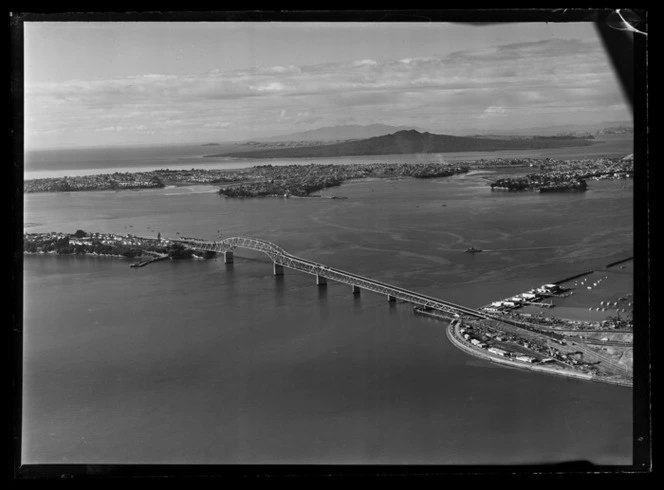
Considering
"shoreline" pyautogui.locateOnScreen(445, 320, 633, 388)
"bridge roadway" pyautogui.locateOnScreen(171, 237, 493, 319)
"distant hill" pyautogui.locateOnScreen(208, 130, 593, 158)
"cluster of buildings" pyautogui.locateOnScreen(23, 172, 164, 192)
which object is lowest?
"shoreline" pyautogui.locateOnScreen(445, 320, 633, 388)

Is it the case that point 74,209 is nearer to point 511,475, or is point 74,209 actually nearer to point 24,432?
point 24,432

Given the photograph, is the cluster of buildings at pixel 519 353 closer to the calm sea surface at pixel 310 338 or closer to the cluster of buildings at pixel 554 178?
the calm sea surface at pixel 310 338

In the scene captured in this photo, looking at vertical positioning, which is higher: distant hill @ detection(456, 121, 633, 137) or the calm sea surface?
distant hill @ detection(456, 121, 633, 137)

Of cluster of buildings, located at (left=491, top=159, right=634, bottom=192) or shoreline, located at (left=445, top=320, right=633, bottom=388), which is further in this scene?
cluster of buildings, located at (left=491, top=159, right=634, bottom=192)

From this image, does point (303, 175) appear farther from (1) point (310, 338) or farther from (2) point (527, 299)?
(2) point (527, 299)

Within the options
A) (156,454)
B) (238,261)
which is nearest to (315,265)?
(238,261)

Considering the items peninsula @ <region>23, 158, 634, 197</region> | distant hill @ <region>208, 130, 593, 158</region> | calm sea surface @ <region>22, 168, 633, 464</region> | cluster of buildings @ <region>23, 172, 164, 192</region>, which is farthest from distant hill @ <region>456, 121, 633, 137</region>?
cluster of buildings @ <region>23, 172, 164, 192</region>

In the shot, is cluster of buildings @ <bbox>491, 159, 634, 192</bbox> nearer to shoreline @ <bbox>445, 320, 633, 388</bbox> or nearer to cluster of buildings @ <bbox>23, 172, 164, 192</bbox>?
shoreline @ <bbox>445, 320, 633, 388</bbox>
